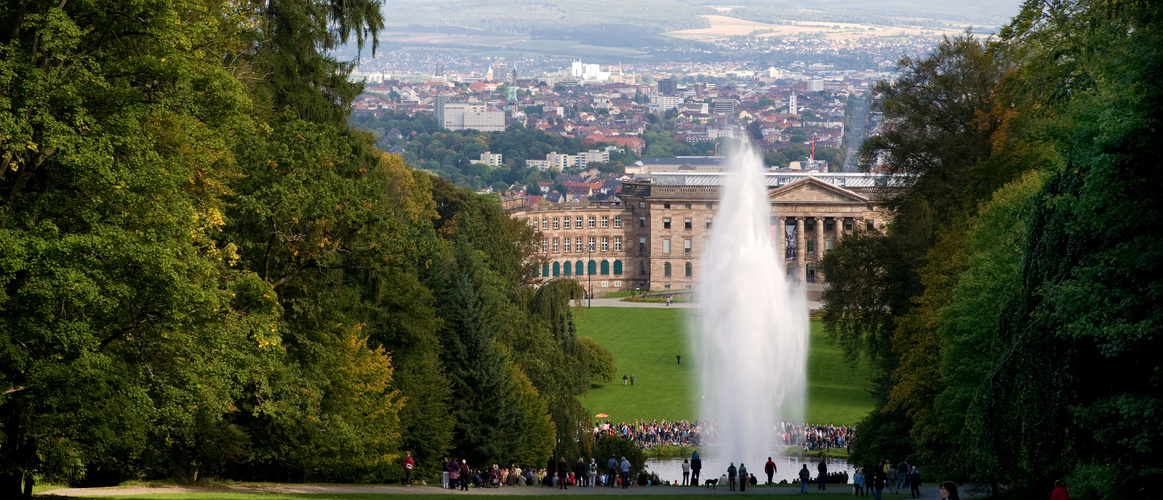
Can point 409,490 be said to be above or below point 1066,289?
below

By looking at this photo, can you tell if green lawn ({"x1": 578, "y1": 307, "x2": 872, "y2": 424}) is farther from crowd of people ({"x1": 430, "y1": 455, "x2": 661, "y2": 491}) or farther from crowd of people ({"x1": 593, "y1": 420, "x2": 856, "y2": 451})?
crowd of people ({"x1": 430, "y1": 455, "x2": 661, "y2": 491})

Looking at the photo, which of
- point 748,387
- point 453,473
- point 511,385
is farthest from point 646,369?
point 453,473

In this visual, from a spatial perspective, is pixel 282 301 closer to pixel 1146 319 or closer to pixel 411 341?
pixel 411 341

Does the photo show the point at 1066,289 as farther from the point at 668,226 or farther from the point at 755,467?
the point at 668,226

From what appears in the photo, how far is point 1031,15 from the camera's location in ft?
86.5

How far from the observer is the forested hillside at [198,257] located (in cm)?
1786

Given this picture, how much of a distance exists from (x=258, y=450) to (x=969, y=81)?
22687 mm

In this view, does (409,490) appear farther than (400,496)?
Yes

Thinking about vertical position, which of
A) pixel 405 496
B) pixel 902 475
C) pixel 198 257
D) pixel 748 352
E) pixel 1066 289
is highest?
pixel 1066 289

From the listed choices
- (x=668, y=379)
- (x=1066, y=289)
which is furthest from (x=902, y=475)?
(x=668, y=379)

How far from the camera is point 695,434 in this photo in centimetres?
5188

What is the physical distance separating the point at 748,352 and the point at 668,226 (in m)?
84.7

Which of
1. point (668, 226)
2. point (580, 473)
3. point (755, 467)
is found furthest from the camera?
point (668, 226)

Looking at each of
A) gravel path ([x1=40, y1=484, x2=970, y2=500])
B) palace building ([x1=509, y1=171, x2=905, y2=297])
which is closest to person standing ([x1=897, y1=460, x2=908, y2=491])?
gravel path ([x1=40, y1=484, x2=970, y2=500])
